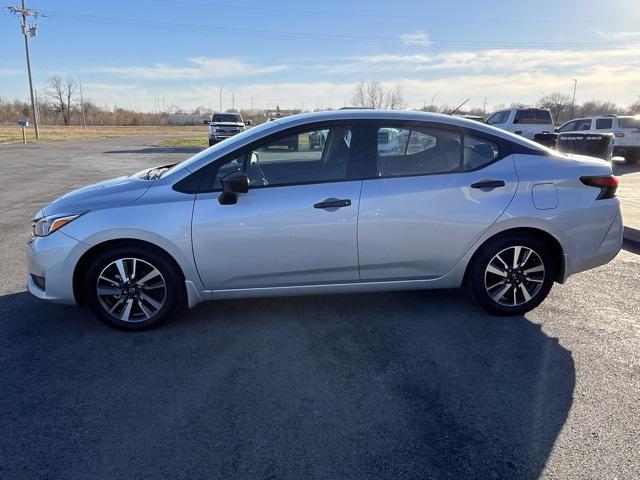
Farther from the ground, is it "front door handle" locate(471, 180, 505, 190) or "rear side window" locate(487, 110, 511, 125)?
"rear side window" locate(487, 110, 511, 125)

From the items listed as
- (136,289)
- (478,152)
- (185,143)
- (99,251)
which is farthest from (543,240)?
(185,143)

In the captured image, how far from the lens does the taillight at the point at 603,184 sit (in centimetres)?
418

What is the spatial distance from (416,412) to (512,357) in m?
1.08

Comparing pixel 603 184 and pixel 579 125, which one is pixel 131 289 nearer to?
pixel 603 184

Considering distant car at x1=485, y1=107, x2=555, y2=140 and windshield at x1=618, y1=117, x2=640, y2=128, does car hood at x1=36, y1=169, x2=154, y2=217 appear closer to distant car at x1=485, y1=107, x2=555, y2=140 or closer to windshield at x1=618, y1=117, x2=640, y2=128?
distant car at x1=485, y1=107, x2=555, y2=140

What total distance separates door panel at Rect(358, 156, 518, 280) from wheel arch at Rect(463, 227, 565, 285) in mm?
134

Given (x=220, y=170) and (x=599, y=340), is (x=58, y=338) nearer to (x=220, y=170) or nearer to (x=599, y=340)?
(x=220, y=170)

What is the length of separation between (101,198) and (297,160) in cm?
161

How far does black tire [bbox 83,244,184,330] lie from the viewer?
154 inches

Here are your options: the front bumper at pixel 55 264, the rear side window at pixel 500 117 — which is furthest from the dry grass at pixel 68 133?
the front bumper at pixel 55 264

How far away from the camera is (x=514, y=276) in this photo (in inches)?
167

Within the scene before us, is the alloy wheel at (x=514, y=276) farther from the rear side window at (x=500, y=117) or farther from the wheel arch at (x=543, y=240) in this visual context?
the rear side window at (x=500, y=117)

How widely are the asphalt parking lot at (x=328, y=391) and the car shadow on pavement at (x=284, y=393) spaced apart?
0.01 meters

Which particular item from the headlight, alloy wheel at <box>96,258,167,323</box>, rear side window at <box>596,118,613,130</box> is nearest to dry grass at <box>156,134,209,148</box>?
rear side window at <box>596,118,613,130</box>
